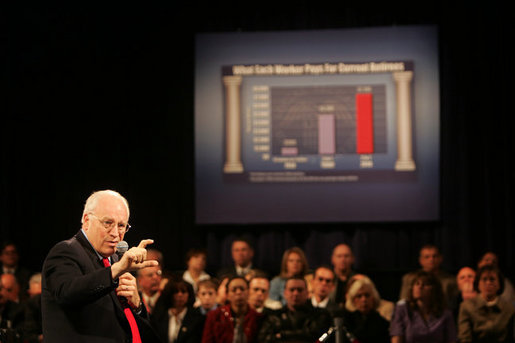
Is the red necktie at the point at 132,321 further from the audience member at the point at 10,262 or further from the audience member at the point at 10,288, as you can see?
the audience member at the point at 10,262

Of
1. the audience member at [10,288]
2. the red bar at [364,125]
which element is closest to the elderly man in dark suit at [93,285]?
the audience member at [10,288]

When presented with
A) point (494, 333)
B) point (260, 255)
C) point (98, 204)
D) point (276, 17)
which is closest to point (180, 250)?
point (260, 255)

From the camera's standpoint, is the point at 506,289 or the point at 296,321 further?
the point at 506,289

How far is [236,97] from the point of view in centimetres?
853

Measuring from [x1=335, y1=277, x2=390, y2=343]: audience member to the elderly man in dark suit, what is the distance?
124 inches

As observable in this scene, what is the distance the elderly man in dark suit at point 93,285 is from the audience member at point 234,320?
8.49ft

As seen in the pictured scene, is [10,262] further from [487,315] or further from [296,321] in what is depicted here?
[487,315]

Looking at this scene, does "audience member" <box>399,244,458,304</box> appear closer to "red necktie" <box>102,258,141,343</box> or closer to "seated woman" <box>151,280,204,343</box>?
"seated woman" <box>151,280,204,343</box>

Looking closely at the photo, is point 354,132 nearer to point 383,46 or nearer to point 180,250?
point 383,46

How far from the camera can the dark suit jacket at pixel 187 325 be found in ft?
18.1

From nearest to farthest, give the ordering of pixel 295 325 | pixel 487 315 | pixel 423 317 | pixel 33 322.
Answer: pixel 295 325 → pixel 423 317 → pixel 487 315 → pixel 33 322

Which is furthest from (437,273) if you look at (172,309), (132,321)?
(132,321)

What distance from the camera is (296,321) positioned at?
5.50 meters

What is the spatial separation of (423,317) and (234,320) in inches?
57.0
